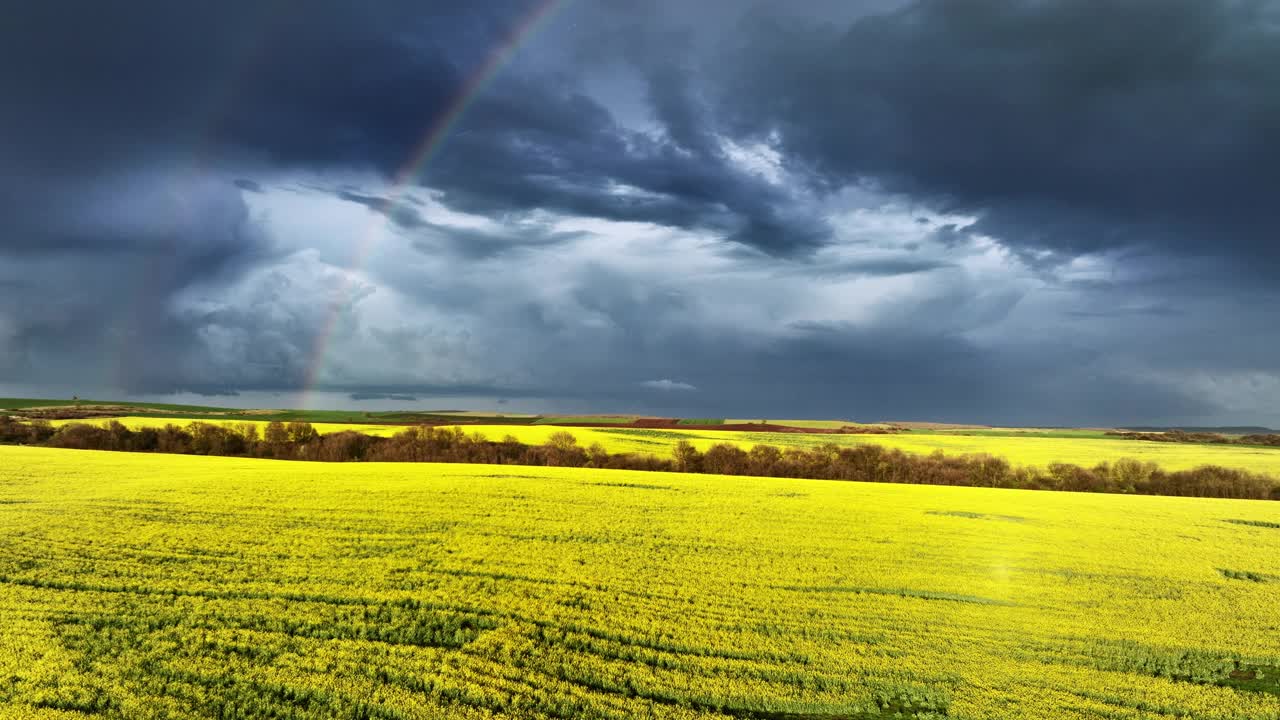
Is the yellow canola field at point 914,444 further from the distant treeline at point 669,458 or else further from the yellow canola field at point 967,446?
the distant treeline at point 669,458

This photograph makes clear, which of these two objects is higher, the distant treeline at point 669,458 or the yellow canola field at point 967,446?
the yellow canola field at point 967,446

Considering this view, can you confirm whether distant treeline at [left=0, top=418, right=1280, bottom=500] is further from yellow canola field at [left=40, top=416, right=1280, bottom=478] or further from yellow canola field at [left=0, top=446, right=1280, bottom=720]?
yellow canola field at [left=0, top=446, right=1280, bottom=720]

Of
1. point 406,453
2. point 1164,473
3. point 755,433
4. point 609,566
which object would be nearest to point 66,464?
point 406,453

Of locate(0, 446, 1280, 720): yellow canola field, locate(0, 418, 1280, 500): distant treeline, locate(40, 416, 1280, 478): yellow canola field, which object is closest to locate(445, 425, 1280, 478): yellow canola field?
locate(40, 416, 1280, 478): yellow canola field

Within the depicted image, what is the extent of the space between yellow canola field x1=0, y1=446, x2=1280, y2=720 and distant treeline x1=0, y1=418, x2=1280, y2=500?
23.2 metres

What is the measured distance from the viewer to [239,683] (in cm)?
997

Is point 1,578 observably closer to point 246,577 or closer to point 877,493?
point 246,577

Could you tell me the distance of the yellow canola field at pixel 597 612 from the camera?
1024cm

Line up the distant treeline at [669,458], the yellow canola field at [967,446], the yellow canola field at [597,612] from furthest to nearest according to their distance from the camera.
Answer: the yellow canola field at [967,446], the distant treeline at [669,458], the yellow canola field at [597,612]

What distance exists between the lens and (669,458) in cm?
5312

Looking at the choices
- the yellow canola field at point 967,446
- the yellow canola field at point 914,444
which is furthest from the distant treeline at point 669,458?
the yellow canola field at point 967,446

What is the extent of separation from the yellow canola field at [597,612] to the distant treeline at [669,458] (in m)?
23.2

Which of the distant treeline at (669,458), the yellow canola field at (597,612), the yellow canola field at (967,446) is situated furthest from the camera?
the yellow canola field at (967,446)

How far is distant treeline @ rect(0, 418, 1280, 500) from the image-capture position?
48.8 metres
